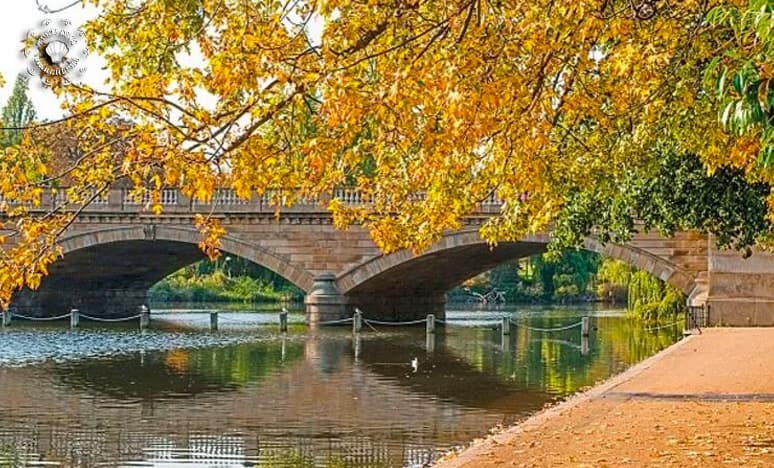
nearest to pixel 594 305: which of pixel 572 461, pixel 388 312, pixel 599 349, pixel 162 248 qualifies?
pixel 388 312

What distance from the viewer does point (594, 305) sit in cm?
6338

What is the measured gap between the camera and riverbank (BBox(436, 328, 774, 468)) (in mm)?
8859

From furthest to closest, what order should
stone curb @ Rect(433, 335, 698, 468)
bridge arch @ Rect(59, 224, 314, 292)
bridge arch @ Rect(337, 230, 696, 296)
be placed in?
bridge arch @ Rect(59, 224, 314, 292) < bridge arch @ Rect(337, 230, 696, 296) < stone curb @ Rect(433, 335, 698, 468)

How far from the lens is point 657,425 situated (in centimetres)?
1057

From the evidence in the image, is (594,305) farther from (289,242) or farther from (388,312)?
(289,242)

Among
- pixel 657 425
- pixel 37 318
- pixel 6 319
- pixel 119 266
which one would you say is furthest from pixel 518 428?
pixel 119 266

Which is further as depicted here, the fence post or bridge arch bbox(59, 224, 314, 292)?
bridge arch bbox(59, 224, 314, 292)

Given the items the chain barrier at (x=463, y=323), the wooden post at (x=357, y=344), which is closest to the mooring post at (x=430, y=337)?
the wooden post at (x=357, y=344)

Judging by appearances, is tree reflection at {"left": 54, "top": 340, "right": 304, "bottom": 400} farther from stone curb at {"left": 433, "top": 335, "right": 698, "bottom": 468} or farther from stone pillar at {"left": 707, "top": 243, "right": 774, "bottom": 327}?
stone pillar at {"left": 707, "top": 243, "right": 774, "bottom": 327}

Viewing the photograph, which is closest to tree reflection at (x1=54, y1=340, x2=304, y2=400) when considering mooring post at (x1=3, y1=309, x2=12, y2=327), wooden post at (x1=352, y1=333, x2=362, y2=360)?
wooden post at (x1=352, y1=333, x2=362, y2=360)

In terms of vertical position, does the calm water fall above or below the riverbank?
below

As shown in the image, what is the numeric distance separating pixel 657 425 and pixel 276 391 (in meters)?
9.49

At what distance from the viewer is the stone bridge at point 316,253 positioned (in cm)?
3297

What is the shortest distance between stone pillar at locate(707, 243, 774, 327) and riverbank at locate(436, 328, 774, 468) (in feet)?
29.5
